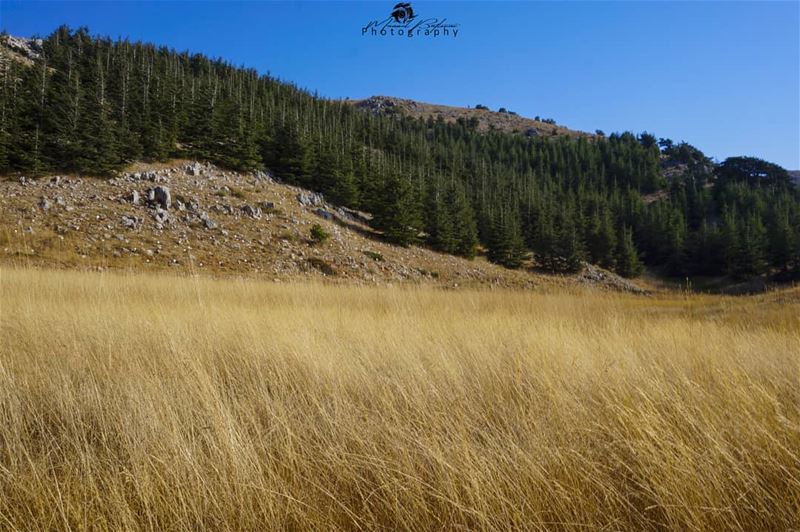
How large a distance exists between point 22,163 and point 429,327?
1331 inches

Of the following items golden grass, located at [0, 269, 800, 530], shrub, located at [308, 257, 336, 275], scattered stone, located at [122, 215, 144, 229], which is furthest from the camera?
shrub, located at [308, 257, 336, 275]

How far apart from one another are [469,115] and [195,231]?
145 meters

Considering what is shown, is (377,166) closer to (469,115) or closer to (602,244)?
(602,244)

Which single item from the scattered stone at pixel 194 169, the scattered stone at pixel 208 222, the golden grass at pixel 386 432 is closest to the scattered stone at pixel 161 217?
the scattered stone at pixel 208 222

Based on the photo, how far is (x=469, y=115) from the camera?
153 m

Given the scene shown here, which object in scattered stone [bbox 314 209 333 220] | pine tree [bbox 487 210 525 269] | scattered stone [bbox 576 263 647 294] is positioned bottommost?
scattered stone [bbox 576 263 647 294]

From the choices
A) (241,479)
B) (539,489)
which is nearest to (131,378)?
(241,479)

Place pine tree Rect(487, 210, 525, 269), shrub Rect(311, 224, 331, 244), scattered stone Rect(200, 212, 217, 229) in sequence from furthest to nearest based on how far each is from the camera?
pine tree Rect(487, 210, 525, 269) < shrub Rect(311, 224, 331, 244) < scattered stone Rect(200, 212, 217, 229)

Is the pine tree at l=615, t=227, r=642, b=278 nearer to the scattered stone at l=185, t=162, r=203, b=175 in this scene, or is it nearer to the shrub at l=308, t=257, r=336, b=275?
the shrub at l=308, t=257, r=336, b=275

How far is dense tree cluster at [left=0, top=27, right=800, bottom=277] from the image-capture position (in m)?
31.8

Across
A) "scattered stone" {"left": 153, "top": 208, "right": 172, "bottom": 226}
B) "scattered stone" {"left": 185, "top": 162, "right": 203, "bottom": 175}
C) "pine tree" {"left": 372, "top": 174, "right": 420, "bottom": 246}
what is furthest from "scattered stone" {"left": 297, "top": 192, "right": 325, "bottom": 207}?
"scattered stone" {"left": 153, "top": 208, "right": 172, "bottom": 226}

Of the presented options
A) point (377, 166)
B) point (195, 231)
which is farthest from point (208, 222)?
point (377, 166)

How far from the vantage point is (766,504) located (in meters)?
1.80

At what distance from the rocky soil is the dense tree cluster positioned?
340cm
